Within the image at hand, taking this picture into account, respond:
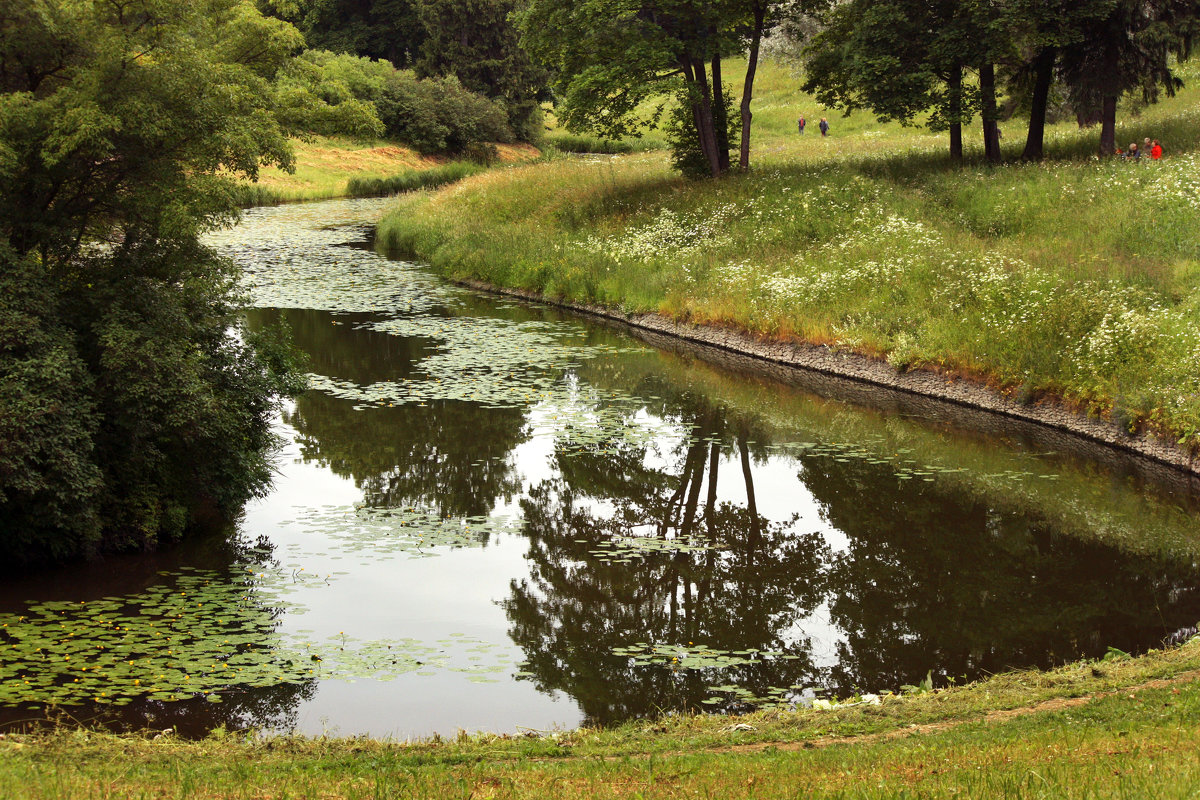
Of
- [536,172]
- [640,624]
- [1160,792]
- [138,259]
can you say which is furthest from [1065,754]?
[536,172]

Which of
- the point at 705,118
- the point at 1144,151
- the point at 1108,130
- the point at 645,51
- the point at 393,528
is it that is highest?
the point at 645,51

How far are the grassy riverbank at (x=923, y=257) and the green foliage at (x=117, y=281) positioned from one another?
13.8 metres

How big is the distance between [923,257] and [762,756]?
18.2m

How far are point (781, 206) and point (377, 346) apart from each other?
12.7 m

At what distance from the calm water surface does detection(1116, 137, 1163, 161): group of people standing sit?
40.0 feet

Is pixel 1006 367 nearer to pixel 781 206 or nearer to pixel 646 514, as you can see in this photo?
pixel 646 514

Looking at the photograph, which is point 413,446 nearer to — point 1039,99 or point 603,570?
point 603,570

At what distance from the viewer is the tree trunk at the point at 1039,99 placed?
1167 inches

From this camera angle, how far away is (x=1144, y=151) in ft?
91.2

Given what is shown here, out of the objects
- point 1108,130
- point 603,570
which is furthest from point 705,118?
point 603,570

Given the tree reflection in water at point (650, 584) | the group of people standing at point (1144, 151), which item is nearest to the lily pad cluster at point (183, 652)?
the tree reflection in water at point (650, 584)

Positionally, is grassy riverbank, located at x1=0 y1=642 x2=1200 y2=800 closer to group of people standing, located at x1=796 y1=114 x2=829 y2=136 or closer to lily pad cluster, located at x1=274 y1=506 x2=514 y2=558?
lily pad cluster, located at x1=274 y1=506 x2=514 y2=558

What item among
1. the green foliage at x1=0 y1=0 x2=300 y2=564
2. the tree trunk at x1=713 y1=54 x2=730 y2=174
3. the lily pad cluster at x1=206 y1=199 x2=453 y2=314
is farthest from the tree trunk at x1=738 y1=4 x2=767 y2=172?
the green foliage at x1=0 y1=0 x2=300 y2=564

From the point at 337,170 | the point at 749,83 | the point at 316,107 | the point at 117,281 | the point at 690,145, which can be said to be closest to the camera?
the point at 117,281
